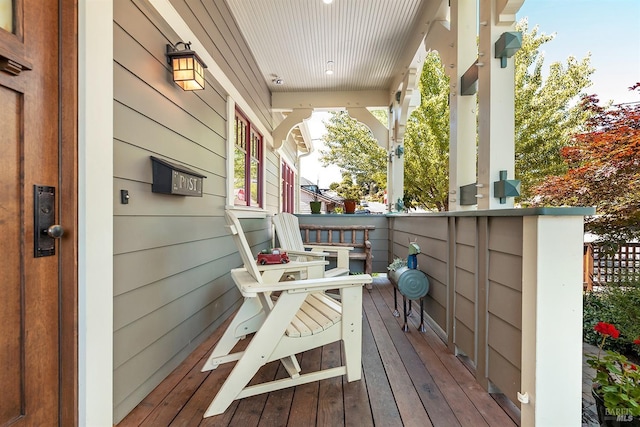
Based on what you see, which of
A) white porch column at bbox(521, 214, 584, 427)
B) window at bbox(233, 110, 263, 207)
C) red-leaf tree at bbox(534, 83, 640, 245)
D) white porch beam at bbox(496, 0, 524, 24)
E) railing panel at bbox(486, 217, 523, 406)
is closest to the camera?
white porch column at bbox(521, 214, 584, 427)

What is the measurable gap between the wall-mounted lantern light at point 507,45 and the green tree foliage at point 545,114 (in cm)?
654

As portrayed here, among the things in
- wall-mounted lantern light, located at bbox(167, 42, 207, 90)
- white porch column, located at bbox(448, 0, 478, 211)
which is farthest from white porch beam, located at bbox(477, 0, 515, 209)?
wall-mounted lantern light, located at bbox(167, 42, 207, 90)

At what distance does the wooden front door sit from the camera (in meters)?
1.01

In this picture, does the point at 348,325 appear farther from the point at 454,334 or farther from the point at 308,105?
the point at 308,105

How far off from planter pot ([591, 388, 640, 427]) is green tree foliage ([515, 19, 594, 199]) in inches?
283

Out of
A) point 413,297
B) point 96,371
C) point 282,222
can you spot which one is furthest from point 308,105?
point 96,371

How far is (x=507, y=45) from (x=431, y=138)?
7.04 m

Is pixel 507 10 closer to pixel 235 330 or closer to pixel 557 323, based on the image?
pixel 557 323

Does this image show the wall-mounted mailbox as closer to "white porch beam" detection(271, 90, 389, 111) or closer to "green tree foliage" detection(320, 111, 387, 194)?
"white porch beam" detection(271, 90, 389, 111)

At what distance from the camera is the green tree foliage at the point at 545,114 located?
7.55 meters

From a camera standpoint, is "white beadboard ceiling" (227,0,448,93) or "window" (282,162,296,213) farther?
"window" (282,162,296,213)

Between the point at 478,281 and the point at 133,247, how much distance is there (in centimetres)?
189

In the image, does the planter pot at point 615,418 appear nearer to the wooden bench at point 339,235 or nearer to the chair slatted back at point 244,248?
the chair slatted back at point 244,248

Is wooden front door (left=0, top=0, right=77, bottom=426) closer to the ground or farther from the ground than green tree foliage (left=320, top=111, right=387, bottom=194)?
closer to the ground
